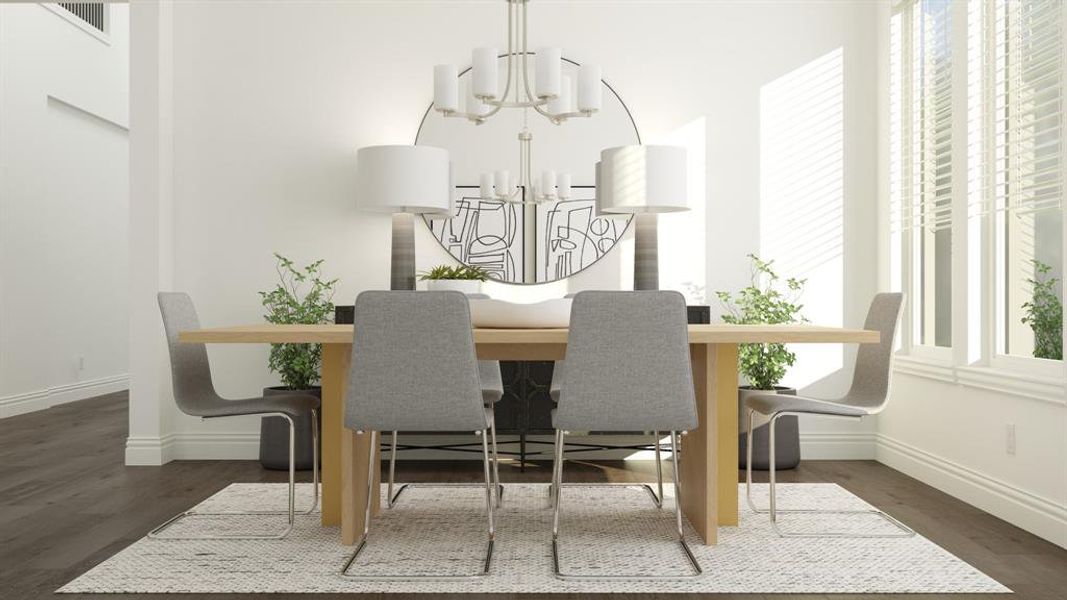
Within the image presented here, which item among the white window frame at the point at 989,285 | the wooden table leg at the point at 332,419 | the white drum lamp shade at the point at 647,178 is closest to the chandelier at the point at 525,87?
the white drum lamp shade at the point at 647,178

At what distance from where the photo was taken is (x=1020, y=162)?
339 centimetres

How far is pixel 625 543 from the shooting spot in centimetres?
297

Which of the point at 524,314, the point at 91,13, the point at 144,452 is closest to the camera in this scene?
the point at 524,314

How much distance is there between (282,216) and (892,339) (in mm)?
3156

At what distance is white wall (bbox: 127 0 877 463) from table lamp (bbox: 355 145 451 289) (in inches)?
32.6

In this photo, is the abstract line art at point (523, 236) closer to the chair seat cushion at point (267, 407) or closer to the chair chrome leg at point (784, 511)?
the chair chrome leg at point (784, 511)

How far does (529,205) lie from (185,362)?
2.07m

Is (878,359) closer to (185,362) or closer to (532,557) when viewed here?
(532,557)

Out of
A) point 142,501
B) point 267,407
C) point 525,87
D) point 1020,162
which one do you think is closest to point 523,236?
point 525,87

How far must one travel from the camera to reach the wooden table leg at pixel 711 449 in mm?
3012

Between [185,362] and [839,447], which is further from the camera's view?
[839,447]

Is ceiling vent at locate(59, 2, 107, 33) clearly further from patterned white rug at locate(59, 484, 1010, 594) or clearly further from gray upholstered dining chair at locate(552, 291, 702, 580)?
gray upholstered dining chair at locate(552, 291, 702, 580)

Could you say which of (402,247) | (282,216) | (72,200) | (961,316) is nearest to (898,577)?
(961,316)

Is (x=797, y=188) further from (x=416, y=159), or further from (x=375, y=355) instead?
(x=375, y=355)
